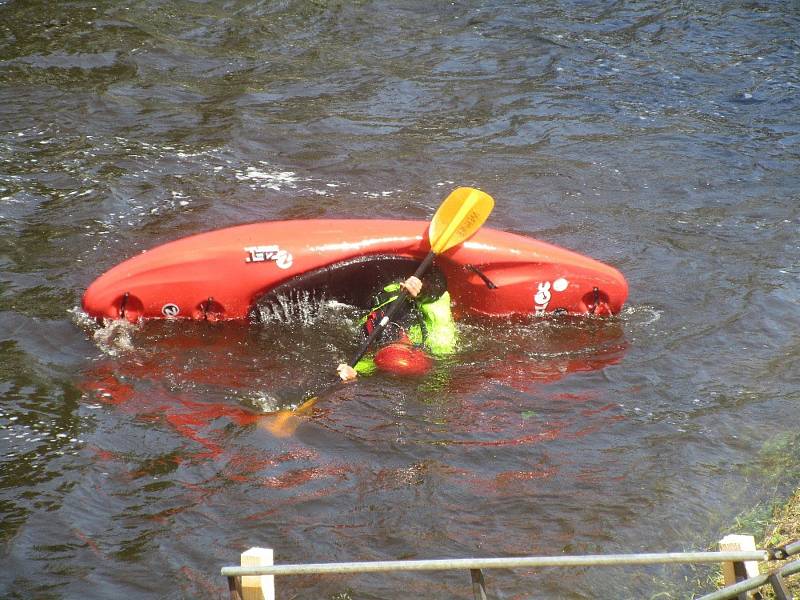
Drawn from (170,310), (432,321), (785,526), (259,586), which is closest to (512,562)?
(259,586)

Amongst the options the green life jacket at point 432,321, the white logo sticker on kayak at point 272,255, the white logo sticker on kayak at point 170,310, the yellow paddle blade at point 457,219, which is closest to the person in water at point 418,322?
the green life jacket at point 432,321

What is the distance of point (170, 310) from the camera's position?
19.1 ft

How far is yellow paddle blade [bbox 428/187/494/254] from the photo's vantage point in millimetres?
5664

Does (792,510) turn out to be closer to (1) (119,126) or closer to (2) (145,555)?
(2) (145,555)

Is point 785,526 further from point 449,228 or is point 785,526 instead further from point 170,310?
point 170,310

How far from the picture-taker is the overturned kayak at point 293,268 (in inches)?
225

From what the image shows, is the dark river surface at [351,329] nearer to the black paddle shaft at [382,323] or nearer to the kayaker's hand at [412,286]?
the black paddle shaft at [382,323]

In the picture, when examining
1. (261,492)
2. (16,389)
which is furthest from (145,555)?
(16,389)

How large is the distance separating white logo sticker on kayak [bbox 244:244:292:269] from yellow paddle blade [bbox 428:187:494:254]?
34.1 inches

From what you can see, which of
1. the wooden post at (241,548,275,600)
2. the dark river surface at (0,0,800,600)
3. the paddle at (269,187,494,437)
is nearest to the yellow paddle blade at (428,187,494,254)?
the paddle at (269,187,494,437)

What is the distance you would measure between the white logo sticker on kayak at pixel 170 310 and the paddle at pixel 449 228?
3.72 feet

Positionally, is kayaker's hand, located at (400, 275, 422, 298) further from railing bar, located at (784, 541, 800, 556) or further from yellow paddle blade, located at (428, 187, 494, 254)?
railing bar, located at (784, 541, 800, 556)

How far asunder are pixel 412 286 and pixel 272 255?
2.94 feet

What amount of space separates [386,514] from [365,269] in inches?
72.3
